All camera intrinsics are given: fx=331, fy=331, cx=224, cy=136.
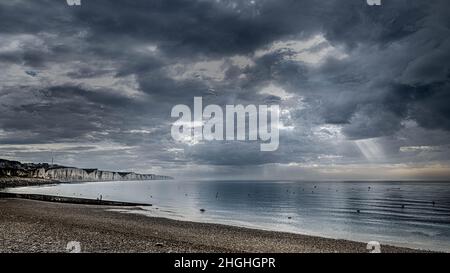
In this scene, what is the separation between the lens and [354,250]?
100 ft

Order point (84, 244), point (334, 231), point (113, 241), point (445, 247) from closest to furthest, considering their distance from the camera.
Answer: point (84, 244) → point (113, 241) → point (445, 247) → point (334, 231)

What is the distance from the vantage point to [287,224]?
176ft
